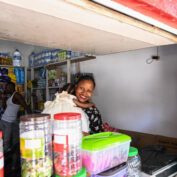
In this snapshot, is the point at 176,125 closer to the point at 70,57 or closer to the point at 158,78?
the point at 158,78

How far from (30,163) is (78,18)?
20.9 inches

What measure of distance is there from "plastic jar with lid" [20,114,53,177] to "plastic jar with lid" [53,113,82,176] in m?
0.03

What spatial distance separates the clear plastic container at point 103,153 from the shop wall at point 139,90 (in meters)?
1.76

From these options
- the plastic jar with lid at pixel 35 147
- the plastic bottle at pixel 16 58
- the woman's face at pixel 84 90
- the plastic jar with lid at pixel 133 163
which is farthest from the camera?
the plastic bottle at pixel 16 58

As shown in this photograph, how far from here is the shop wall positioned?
2379mm

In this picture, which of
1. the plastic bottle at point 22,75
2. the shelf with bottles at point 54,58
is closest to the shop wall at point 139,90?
the shelf with bottles at point 54,58

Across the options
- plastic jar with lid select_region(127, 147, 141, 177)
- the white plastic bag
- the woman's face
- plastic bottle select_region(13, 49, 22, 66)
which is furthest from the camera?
plastic bottle select_region(13, 49, 22, 66)

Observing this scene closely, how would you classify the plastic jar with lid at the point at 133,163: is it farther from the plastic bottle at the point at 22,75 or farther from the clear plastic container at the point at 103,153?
the plastic bottle at the point at 22,75

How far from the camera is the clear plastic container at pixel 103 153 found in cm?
74

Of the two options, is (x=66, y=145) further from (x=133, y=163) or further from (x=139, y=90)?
(x=139, y=90)

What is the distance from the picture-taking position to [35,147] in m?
0.59

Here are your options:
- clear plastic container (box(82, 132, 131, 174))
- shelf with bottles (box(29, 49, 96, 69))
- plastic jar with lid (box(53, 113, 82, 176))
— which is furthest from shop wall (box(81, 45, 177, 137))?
plastic jar with lid (box(53, 113, 82, 176))

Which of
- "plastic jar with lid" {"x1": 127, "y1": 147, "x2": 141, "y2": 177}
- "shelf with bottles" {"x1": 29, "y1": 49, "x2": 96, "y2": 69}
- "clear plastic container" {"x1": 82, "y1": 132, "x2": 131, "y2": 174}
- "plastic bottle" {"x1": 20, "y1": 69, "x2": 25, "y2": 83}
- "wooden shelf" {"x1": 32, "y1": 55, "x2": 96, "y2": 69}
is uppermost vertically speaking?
"shelf with bottles" {"x1": 29, "y1": 49, "x2": 96, "y2": 69}

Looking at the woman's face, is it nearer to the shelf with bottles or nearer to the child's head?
the child's head
